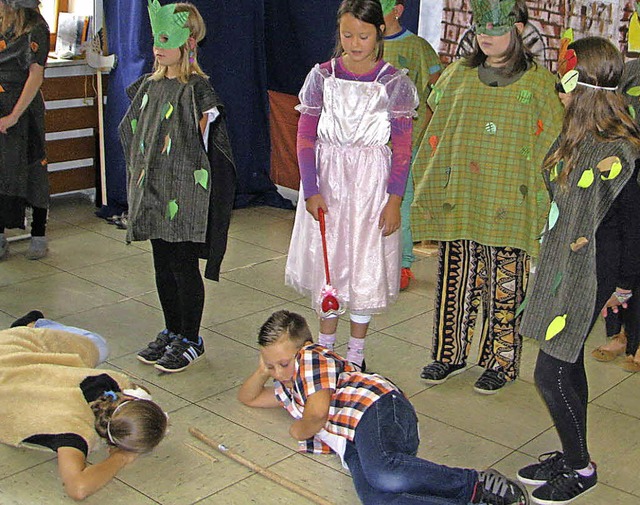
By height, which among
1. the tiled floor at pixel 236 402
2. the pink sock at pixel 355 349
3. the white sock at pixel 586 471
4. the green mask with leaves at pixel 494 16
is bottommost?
the tiled floor at pixel 236 402

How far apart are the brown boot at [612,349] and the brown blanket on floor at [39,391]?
195 cm

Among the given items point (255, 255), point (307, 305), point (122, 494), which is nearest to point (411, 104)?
point (307, 305)

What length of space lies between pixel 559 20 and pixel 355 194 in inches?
72.2

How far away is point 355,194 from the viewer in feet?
11.0

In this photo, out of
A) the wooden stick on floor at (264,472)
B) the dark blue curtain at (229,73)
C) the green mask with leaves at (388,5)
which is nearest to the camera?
the wooden stick on floor at (264,472)

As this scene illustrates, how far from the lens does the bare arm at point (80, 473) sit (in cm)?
265

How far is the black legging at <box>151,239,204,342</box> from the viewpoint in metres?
3.53

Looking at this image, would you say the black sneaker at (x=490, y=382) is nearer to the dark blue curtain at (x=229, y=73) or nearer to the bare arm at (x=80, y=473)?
the bare arm at (x=80, y=473)

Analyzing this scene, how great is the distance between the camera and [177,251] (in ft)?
11.6

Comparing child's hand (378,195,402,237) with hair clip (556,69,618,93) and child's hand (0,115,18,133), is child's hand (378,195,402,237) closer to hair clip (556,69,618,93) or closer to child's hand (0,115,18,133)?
hair clip (556,69,618,93)

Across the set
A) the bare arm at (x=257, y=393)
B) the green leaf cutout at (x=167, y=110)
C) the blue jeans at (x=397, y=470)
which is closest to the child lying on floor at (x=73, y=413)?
the bare arm at (x=257, y=393)

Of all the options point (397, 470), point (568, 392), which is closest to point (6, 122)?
point (397, 470)

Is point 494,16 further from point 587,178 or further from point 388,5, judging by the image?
point 388,5

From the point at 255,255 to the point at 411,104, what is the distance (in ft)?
A: 6.46
